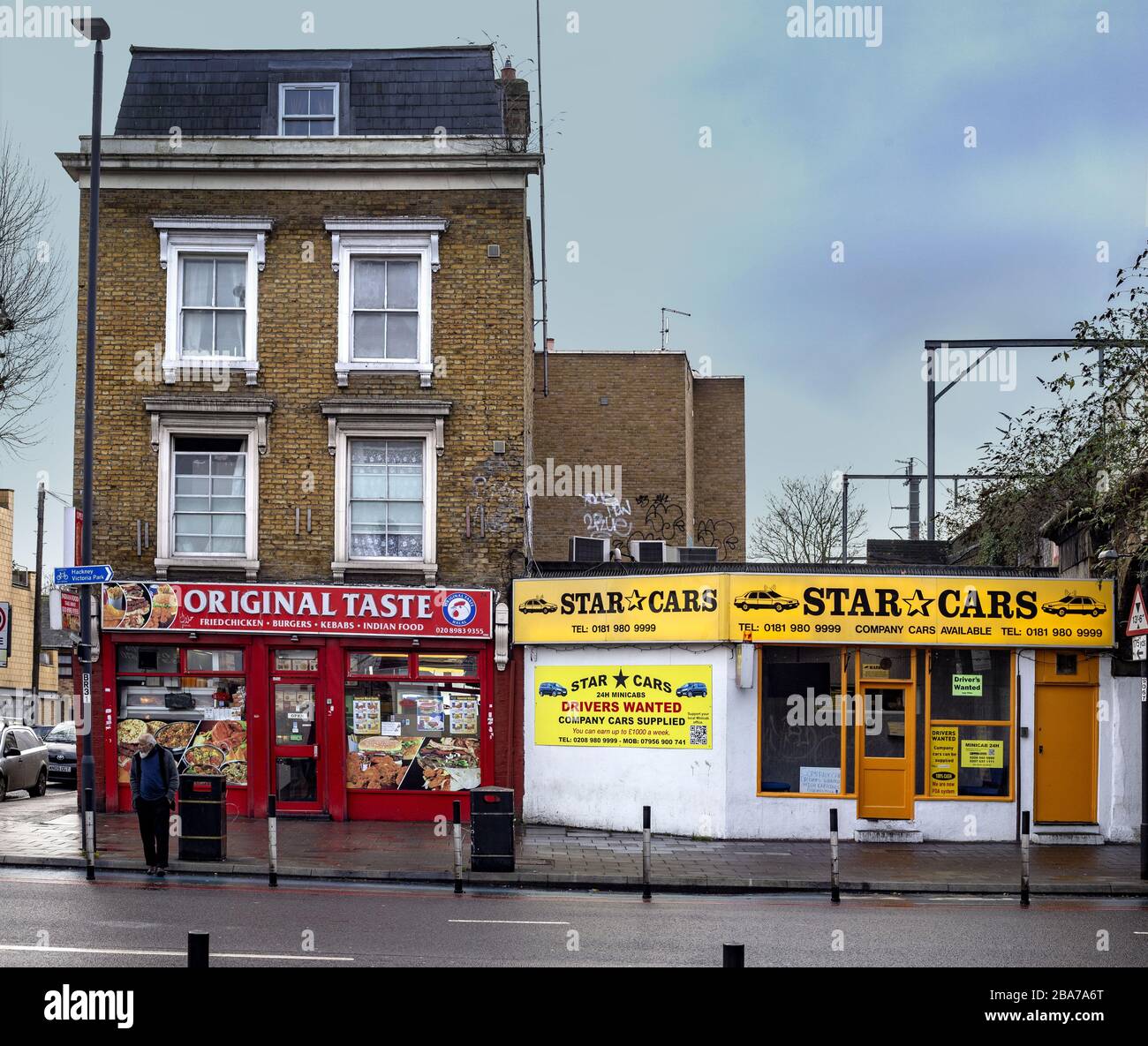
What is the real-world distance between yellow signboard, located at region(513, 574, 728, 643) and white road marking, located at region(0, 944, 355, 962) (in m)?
11.4

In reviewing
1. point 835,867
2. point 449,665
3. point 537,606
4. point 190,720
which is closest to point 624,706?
point 537,606

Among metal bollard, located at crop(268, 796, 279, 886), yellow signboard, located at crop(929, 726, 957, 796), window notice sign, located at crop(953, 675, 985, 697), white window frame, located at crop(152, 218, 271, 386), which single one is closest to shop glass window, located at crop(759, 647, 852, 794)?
yellow signboard, located at crop(929, 726, 957, 796)

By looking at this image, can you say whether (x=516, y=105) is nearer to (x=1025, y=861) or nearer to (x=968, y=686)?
(x=968, y=686)

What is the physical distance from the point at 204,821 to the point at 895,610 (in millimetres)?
10457

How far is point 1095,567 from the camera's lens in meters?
21.9

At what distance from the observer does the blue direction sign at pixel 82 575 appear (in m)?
19.0

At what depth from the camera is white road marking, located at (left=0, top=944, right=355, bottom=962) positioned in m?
11.1

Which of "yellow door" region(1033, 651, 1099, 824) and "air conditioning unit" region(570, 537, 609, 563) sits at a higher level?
"air conditioning unit" region(570, 537, 609, 563)

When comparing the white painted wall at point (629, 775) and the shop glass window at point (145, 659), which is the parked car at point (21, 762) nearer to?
the shop glass window at point (145, 659)

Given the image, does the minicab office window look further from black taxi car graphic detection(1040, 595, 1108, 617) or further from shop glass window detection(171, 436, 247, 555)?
shop glass window detection(171, 436, 247, 555)

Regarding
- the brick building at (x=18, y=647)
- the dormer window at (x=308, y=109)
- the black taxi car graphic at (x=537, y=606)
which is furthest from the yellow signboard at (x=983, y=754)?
the brick building at (x=18, y=647)
